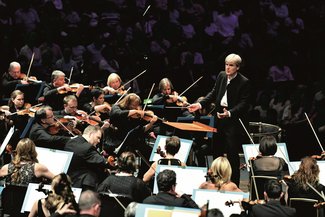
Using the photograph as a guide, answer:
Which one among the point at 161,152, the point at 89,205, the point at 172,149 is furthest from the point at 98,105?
the point at 89,205

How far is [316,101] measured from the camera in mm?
11602

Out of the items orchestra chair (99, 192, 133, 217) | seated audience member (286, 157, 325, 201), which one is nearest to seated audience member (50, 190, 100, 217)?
orchestra chair (99, 192, 133, 217)

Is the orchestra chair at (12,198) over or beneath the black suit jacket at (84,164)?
beneath

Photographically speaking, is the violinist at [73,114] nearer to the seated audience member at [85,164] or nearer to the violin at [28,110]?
the violin at [28,110]

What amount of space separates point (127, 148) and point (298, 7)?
685 cm

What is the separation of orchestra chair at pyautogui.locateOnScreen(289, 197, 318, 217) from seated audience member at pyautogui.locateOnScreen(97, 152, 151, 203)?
133cm

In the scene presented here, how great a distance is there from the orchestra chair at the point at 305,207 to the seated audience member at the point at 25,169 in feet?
7.47

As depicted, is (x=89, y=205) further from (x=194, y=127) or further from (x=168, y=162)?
(x=194, y=127)

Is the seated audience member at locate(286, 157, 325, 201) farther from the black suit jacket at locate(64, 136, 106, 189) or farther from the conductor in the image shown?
the black suit jacket at locate(64, 136, 106, 189)

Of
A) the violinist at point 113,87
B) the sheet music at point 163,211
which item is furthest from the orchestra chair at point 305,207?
the violinist at point 113,87

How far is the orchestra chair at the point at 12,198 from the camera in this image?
635 cm

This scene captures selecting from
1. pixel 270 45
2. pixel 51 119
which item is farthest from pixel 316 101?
pixel 51 119

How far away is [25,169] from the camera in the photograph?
6.82 metres

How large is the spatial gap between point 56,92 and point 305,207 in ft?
15.0
